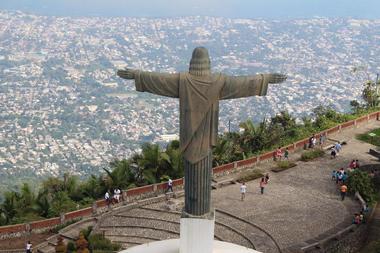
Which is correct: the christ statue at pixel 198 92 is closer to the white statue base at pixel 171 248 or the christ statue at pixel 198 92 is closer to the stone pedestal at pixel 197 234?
the stone pedestal at pixel 197 234

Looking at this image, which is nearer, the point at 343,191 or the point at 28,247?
the point at 28,247

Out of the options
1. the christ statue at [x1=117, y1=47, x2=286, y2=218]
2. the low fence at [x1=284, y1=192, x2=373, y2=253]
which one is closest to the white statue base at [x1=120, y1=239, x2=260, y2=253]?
the christ statue at [x1=117, y1=47, x2=286, y2=218]

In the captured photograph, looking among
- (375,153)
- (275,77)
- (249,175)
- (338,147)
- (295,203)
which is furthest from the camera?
(338,147)

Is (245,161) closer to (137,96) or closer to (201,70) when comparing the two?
(201,70)

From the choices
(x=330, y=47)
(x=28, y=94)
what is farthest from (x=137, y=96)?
(x=330, y=47)

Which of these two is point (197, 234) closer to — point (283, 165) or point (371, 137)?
point (283, 165)

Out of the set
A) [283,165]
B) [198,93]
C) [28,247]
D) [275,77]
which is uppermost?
[275,77]

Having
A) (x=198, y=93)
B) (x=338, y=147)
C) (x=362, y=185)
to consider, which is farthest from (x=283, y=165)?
(x=198, y=93)
